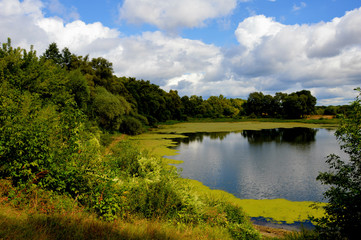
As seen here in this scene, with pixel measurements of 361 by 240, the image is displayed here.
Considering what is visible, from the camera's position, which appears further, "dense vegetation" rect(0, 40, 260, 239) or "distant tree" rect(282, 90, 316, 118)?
"distant tree" rect(282, 90, 316, 118)

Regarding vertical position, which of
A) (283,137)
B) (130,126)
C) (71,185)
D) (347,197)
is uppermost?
(130,126)

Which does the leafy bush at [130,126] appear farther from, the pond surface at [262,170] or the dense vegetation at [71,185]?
the dense vegetation at [71,185]

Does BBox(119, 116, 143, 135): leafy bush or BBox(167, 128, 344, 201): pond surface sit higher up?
BBox(119, 116, 143, 135): leafy bush

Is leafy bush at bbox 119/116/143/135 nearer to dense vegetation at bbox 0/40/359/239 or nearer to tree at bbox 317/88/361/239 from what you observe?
dense vegetation at bbox 0/40/359/239

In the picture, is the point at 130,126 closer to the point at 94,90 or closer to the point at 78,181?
the point at 94,90

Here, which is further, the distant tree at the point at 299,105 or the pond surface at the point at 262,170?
the distant tree at the point at 299,105

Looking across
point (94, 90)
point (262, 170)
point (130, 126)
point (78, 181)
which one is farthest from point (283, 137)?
point (78, 181)

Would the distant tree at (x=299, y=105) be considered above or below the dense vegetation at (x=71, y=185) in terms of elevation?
above

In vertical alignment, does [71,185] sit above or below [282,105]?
below

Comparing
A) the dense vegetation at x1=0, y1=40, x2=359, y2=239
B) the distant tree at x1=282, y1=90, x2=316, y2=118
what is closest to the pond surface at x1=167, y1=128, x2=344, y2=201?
the dense vegetation at x1=0, y1=40, x2=359, y2=239

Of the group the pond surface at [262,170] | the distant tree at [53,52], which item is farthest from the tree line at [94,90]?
the pond surface at [262,170]

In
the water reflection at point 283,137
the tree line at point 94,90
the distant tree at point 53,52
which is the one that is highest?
the distant tree at point 53,52

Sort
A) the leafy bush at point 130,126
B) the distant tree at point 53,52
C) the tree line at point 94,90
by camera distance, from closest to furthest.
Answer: the tree line at point 94,90 → the distant tree at point 53,52 → the leafy bush at point 130,126

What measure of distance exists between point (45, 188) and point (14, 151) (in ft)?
4.98
